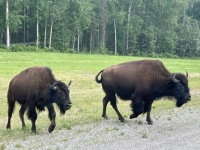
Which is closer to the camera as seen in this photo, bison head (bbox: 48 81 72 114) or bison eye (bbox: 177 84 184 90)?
bison head (bbox: 48 81 72 114)

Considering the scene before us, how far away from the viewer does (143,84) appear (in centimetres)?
1145

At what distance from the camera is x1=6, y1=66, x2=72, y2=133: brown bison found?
398 inches

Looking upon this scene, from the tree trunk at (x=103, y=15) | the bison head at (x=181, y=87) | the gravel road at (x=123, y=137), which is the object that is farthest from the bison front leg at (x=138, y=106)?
the tree trunk at (x=103, y=15)

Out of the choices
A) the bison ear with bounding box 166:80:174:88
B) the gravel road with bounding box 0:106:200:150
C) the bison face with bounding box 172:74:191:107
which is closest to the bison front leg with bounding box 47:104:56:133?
the gravel road with bounding box 0:106:200:150

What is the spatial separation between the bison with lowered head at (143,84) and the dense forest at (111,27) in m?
43.8

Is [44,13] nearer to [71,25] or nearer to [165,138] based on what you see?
[71,25]

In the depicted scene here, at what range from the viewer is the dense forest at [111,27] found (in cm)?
5753

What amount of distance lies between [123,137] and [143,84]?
2.44 metres

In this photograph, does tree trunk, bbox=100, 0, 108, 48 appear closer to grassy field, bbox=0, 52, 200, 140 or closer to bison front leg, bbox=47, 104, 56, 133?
grassy field, bbox=0, 52, 200, 140

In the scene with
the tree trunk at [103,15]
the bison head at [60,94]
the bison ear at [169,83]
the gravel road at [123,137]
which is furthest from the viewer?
the tree trunk at [103,15]

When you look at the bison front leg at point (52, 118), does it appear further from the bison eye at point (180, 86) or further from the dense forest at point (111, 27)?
the dense forest at point (111, 27)

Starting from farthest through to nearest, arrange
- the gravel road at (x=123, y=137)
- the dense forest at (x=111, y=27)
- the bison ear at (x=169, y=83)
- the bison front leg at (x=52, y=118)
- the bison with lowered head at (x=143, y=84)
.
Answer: the dense forest at (x=111, y=27) < the bison ear at (x=169, y=83) < the bison with lowered head at (x=143, y=84) < the bison front leg at (x=52, y=118) < the gravel road at (x=123, y=137)

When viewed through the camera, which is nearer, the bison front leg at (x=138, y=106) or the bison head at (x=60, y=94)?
the bison head at (x=60, y=94)

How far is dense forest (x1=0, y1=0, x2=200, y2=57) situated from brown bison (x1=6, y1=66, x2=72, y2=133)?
1750 inches
